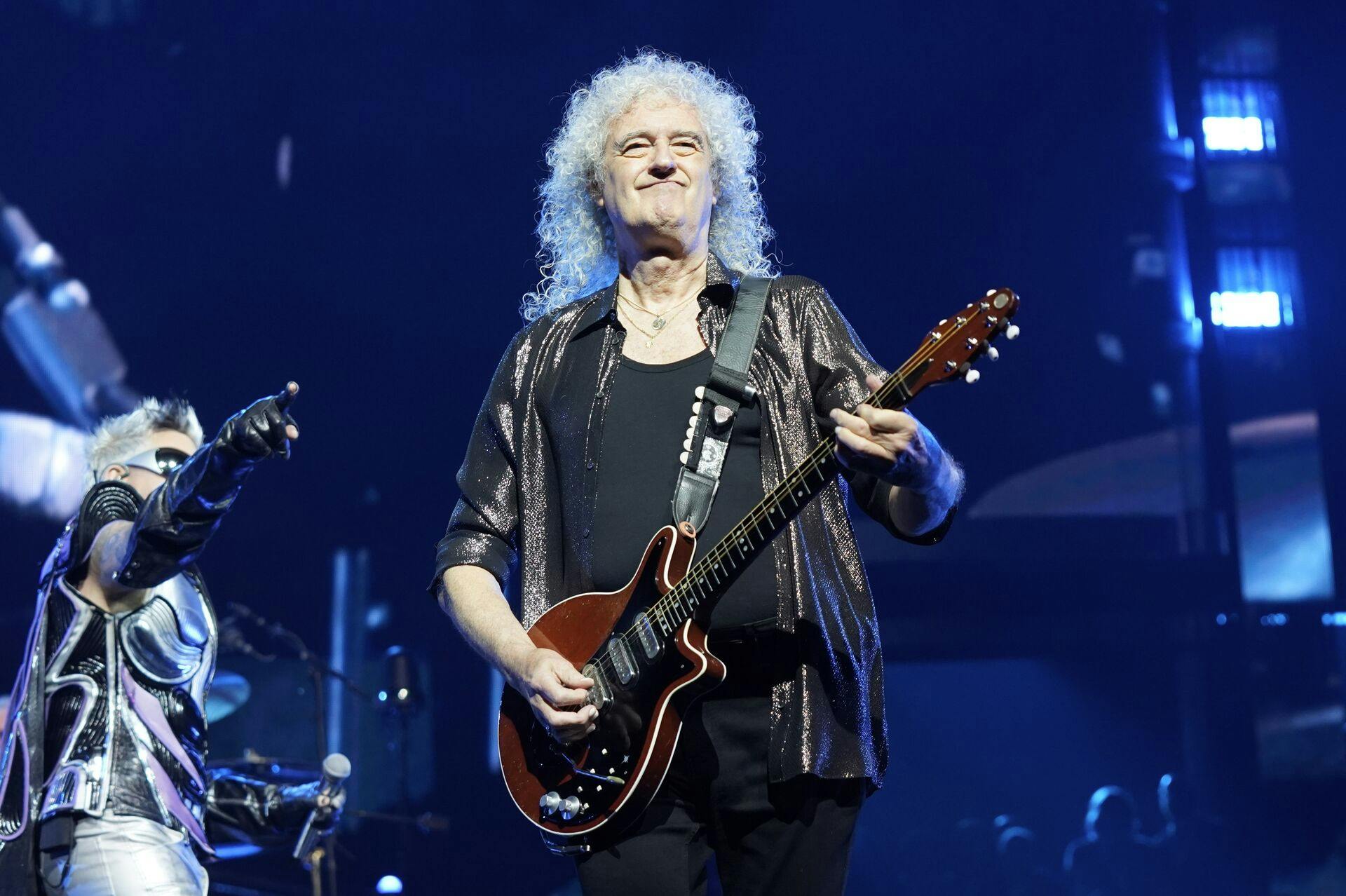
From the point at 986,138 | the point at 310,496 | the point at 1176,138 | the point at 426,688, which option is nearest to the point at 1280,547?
the point at 1176,138

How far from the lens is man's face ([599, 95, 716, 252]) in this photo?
2316 millimetres

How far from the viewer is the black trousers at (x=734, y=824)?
6.24 ft

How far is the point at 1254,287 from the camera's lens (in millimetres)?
6586

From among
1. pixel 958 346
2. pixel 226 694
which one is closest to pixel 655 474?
pixel 958 346

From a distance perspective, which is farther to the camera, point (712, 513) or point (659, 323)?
point (659, 323)

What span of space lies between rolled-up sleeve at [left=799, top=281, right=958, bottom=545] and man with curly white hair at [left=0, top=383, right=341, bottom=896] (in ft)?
4.25

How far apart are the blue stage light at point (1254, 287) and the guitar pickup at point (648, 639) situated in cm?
570

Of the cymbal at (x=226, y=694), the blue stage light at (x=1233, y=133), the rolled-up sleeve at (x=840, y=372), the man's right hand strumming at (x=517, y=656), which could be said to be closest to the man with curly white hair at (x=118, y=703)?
the man's right hand strumming at (x=517, y=656)

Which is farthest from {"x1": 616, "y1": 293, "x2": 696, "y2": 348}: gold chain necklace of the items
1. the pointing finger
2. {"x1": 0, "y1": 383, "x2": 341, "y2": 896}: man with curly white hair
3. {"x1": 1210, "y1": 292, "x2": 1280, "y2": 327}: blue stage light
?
{"x1": 1210, "y1": 292, "x2": 1280, "y2": 327}: blue stage light

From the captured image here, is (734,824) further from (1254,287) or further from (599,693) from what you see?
(1254,287)

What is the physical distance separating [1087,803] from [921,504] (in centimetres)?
530

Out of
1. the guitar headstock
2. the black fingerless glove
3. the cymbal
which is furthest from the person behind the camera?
the cymbal

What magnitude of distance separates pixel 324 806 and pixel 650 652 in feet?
8.44

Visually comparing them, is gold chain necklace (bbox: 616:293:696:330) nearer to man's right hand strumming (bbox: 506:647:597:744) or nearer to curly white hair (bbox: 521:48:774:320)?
curly white hair (bbox: 521:48:774:320)
